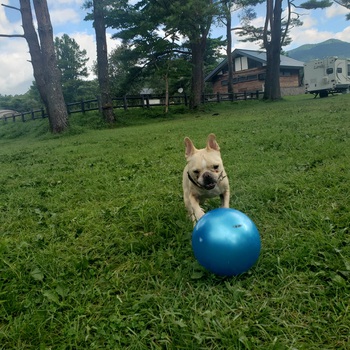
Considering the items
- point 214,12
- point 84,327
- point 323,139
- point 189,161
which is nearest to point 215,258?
point 84,327

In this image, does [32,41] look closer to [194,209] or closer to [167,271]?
[194,209]

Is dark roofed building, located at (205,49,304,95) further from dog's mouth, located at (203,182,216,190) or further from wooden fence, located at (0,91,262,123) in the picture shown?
dog's mouth, located at (203,182,216,190)

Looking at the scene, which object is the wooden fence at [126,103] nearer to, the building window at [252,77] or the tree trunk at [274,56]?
the tree trunk at [274,56]

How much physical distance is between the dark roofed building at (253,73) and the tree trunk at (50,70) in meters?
32.6

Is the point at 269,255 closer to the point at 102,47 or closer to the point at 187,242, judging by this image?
the point at 187,242

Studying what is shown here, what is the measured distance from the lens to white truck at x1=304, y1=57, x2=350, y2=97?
1150 inches

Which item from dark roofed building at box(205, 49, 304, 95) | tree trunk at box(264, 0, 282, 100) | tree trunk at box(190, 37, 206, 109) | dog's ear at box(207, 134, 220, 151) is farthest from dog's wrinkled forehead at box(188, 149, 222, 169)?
dark roofed building at box(205, 49, 304, 95)

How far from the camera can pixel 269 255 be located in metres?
2.60

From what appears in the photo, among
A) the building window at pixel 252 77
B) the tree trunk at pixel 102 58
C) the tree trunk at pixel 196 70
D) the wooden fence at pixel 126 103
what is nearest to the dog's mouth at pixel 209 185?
the tree trunk at pixel 102 58

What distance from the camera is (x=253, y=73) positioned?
44.1 metres

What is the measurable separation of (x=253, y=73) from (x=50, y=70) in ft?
112

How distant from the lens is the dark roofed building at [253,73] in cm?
4331

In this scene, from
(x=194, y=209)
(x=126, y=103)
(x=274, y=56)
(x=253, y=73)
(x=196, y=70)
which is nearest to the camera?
(x=194, y=209)

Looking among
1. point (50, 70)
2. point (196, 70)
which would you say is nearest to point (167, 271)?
point (50, 70)
